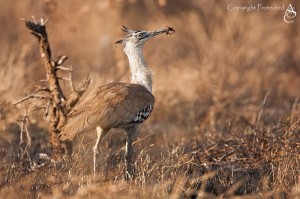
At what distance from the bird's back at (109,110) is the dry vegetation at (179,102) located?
238 mm

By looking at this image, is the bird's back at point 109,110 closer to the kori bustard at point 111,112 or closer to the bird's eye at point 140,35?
the kori bustard at point 111,112

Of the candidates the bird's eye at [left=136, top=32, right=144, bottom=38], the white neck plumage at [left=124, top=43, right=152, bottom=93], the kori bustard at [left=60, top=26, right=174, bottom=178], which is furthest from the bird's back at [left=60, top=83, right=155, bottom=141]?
the bird's eye at [left=136, top=32, right=144, bottom=38]

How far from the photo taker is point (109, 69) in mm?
9344

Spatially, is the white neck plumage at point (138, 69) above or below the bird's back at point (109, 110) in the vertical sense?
above

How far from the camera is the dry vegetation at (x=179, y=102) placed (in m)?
5.86

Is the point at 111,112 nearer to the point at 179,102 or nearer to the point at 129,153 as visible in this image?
the point at 129,153

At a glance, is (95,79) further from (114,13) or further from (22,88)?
(114,13)

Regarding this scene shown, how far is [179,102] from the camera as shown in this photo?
31.5 feet

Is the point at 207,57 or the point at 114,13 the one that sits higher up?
the point at 114,13

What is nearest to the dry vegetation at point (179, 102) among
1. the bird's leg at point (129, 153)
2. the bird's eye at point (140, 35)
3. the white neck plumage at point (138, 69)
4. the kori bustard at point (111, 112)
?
the bird's leg at point (129, 153)

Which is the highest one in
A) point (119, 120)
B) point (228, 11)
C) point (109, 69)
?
point (228, 11)

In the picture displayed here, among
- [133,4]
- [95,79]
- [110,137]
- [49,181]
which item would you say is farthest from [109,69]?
[133,4]

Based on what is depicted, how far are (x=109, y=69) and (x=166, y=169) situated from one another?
3.29 m

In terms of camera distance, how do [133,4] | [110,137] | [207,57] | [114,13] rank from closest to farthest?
[110,137] < [207,57] < [114,13] < [133,4]
